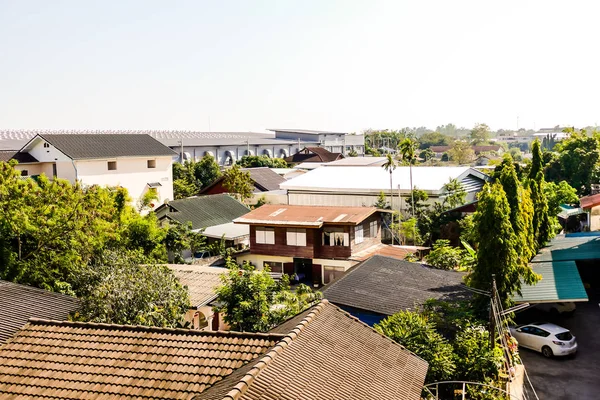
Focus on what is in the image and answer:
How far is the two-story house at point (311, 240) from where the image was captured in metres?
26.6

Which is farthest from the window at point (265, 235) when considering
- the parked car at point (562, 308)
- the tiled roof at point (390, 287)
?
the parked car at point (562, 308)

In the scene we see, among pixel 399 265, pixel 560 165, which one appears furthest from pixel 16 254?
pixel 560 165

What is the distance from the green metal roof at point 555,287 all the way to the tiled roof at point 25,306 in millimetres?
12692

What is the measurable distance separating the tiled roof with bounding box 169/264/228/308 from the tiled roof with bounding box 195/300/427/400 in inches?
317

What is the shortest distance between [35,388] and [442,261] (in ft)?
61.1

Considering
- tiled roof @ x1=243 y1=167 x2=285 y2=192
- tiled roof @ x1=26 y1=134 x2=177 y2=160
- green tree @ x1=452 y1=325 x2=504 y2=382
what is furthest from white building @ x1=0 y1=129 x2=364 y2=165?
green tree @ x1=452 y1=325 x2=504 y2=382

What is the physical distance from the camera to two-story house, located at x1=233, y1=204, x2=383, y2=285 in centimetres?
2658

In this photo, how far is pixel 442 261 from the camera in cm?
2369

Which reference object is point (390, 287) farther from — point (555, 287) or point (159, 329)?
point (159, 329)

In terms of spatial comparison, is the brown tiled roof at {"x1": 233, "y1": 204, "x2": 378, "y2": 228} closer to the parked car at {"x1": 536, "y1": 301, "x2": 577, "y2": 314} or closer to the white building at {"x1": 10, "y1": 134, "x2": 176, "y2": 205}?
the parked car at {"x1": 536, "y1": 301, "x2": 577, "y2": 314}

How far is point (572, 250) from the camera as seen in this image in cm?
2272

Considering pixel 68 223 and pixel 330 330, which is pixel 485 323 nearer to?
pixel 330 330

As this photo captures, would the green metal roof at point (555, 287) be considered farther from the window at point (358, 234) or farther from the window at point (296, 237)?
the window at point (296, 237)

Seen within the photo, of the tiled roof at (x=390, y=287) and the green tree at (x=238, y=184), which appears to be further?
the green tree at (x=238, y=184)
